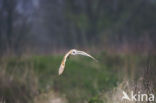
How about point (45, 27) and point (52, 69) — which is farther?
point (45, 27)

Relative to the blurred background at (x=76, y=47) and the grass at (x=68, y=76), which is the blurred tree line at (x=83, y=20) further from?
the grass at (x=68, y=76)

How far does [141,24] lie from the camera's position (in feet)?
86.9

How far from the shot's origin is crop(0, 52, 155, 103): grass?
29.7ft

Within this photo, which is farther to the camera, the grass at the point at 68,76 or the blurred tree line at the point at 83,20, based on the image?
the blurred tree line at the point at 83,20

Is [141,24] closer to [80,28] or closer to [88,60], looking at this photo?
[80,28]

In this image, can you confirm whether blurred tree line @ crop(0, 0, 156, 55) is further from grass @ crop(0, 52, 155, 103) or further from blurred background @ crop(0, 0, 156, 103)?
grass @ crop(0, 52, 155, 103)

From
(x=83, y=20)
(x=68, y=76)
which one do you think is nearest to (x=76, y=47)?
(x=68, y=76)

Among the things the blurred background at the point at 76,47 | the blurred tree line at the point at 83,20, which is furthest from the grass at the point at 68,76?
the blurred tree line at the point at 83,20

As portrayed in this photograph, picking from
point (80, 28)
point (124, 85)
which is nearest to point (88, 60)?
point (124, 85)

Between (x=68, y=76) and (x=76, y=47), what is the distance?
16.4 ft

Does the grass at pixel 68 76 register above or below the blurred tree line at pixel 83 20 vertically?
below

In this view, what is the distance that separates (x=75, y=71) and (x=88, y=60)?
5.50 ft

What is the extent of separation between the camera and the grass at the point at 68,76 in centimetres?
906

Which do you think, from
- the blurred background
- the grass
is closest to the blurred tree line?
the blurred background
